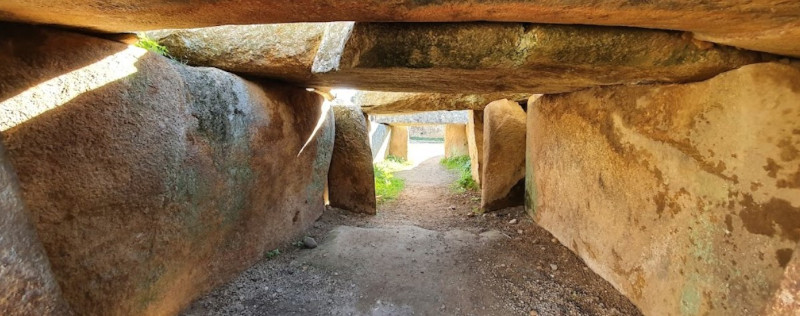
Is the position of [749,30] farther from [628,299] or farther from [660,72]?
[628,299]

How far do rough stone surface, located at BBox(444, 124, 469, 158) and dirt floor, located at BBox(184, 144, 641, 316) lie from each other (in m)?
6.40

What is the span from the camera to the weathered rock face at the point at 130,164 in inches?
53.9

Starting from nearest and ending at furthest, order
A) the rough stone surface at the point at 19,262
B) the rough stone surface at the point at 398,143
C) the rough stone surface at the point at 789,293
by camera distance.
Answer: the rough stone surface at the point at 19,262 → the rough stone surface at the point at 789,293 → the rough stone surface at the point at 398,143

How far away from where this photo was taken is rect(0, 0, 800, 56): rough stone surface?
1.06m

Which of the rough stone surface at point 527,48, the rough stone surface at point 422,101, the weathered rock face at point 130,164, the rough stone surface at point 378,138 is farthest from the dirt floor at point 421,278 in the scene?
the rough stone surface at point 378,138

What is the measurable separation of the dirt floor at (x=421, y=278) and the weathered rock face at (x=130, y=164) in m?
0.34

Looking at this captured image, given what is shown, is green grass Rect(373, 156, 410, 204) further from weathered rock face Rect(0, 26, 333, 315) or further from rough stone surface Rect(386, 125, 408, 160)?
weathered rock face Rect(0, 26, 333, 315)

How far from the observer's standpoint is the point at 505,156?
4.60m

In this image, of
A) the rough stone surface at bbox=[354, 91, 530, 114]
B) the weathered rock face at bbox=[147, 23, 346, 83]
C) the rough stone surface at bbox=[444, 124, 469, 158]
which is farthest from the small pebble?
the rough stone surface at bbox=[444, 124, 469, 158]

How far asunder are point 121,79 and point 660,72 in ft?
8.65

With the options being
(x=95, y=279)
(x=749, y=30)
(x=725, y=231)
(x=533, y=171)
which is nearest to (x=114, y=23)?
(x=95, y=279)

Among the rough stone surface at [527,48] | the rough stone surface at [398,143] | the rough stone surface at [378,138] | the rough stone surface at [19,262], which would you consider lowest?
the rough stone surface at [398,143]

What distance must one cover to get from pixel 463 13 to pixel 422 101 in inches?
171

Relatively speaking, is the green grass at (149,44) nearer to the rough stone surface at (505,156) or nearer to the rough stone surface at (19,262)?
the rough stone surface at (19,262)
